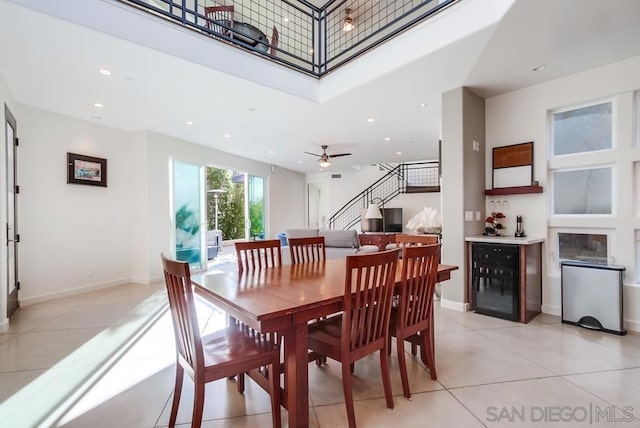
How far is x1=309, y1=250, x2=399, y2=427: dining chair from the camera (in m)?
1.64

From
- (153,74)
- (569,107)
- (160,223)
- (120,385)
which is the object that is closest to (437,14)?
(569,107)

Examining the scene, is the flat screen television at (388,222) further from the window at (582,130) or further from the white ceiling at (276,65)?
the window at (582,130)

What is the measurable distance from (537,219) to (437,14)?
8.61ft

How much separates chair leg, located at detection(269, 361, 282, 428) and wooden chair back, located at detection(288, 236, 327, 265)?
123 centimetres

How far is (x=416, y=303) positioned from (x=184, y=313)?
1.48 m

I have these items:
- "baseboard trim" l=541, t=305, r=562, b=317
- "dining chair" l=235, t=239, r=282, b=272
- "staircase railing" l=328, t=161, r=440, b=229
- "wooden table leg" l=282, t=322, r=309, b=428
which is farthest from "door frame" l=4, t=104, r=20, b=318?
"staircase railing" l=328, t=161, r=440, b=229

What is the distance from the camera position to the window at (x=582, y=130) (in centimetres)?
329

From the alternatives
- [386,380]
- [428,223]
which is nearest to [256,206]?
[428,223]

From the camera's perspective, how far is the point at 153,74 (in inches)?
127

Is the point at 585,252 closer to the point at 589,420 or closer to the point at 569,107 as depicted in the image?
the point at 569,107

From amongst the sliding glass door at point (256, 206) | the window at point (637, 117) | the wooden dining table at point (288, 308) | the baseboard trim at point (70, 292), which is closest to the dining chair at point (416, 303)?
the wooden dining table at point (288, 308)

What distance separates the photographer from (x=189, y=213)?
6227mm

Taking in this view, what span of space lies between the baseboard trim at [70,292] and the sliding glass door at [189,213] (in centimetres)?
114

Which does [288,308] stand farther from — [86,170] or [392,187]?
[392,187]
